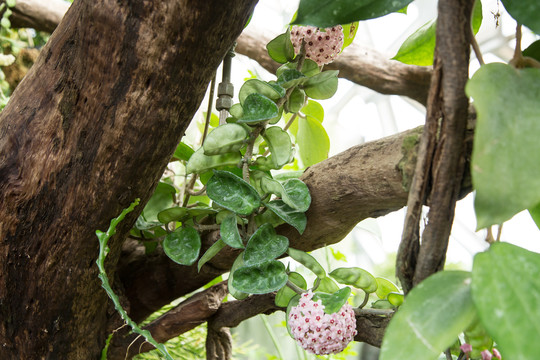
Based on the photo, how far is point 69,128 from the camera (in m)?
0.48

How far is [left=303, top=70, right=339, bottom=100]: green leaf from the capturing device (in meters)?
0.56

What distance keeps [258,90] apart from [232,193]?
12cm

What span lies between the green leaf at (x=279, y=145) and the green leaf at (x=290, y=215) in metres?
0.05

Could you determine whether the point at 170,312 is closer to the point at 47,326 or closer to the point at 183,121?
the point at 47,326

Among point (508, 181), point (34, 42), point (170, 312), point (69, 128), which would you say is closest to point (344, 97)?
point (34, 42)

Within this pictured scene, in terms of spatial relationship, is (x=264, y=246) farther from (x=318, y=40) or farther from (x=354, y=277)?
(x=318, y=40)

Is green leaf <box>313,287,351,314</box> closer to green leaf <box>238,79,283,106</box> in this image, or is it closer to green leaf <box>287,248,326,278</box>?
green leaf <box>287,248,326,278</box>

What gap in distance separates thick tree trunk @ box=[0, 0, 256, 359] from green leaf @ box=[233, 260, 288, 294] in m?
0.14

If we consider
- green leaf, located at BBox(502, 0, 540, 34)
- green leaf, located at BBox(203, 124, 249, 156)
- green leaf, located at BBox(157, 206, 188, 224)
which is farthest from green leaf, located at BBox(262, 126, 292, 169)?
green leaf, located at BBox(502, 0, 540, 34)

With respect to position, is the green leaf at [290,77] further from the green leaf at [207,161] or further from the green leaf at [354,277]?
the green leaf at [354,277]

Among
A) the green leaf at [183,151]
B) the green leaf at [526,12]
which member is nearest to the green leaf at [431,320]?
the green leaf at [526,12]

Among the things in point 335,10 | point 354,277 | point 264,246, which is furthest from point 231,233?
point 335,10

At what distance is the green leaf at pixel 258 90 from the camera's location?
20.7 inches

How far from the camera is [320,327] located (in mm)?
458
